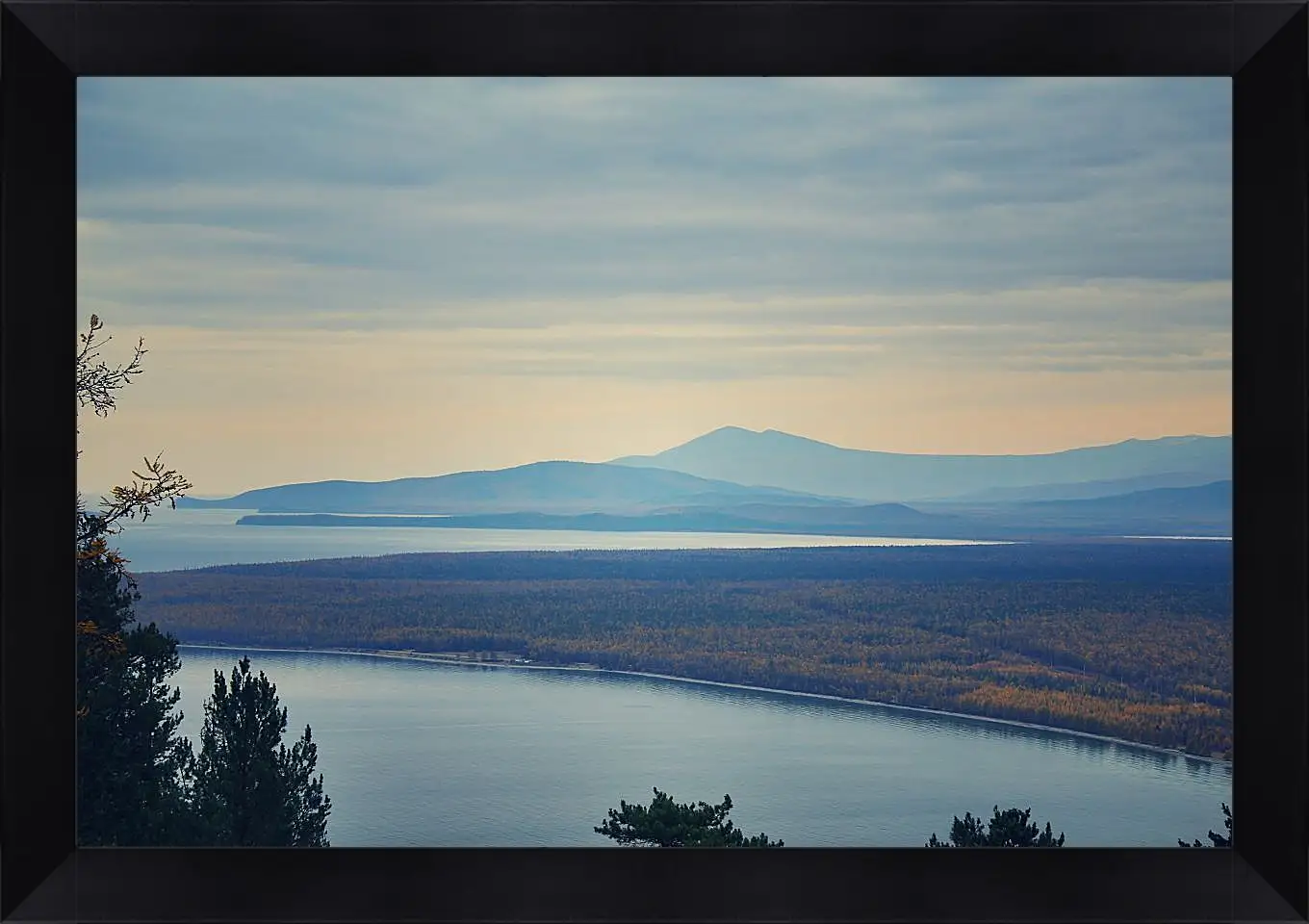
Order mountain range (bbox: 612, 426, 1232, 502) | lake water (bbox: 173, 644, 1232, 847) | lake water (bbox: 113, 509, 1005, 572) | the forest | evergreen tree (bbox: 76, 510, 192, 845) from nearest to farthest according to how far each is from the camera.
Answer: evergreen tree (bbox: 76, 510, 192, 845)
lake water (bbox: 113, 509, 1005, 572)
mountain range (bbox: 612, 426, 1232, 502)
the forest
lake water (bbox: 173, 644, 1232, 847)

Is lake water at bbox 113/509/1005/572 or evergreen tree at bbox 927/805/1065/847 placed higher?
lake water at bbox 113/509/1005/572

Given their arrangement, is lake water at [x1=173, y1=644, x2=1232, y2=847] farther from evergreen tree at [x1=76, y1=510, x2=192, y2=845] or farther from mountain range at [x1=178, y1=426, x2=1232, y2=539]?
evergreen tree at [x1=76, y1=510, x2=192, y2=845]

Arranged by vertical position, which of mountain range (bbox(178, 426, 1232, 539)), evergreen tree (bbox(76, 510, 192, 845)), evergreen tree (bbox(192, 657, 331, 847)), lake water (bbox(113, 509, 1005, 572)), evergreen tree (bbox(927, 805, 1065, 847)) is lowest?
evergreen tree (bbox(927, 805, 1065, 847))

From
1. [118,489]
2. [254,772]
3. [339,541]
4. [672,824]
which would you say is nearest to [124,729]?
[254,772]

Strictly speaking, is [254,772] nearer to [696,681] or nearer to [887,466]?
[696,681]

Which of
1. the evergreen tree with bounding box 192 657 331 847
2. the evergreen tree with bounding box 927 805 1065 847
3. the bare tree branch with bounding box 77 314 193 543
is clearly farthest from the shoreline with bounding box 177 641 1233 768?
the bare tree branch with bounding box 77 314 193 543
